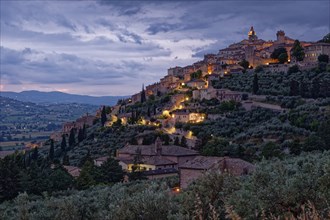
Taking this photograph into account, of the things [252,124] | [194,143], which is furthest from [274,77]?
[194,143]

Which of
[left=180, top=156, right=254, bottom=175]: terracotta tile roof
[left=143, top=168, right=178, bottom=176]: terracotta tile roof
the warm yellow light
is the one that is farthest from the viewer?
the warm yellow light

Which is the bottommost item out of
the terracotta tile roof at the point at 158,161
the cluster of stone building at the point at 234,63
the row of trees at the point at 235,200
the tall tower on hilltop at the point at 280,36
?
the terracotta tile roof at the point at 158,161

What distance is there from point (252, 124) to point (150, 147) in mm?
13959

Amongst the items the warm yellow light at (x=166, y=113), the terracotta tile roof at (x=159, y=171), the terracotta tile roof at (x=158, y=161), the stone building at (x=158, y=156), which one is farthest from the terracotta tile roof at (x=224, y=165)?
the warm yellow light at (x=166, y=113)

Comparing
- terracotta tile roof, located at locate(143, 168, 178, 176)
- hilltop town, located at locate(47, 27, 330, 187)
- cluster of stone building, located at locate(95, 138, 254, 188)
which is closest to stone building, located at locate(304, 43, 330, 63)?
hilltop town, located at locate(47, 27, 330, 187)

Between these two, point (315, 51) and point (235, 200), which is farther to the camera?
point (315, 51)

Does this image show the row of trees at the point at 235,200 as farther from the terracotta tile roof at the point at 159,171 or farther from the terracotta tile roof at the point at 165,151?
the terracotta tile roof at the point at 165,151

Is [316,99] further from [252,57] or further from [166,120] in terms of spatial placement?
[252,57]

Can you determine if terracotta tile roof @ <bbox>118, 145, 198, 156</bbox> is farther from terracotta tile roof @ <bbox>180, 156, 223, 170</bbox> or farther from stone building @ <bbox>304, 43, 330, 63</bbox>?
stone building @ <bbox>304, 43, 330, 63</bbox>

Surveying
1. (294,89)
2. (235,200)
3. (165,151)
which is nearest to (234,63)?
(294,89)

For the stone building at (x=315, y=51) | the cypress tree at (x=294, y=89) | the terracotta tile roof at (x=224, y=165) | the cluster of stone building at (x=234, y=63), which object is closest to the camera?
the terracotta tile roof at (x=224, y=165)

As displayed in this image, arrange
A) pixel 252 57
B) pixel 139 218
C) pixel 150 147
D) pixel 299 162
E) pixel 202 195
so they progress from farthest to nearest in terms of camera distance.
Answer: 1. pixel 252 57
2. pixel 150 147
3. pixel 299 162
4. pixel 202 195
5. pixel 139 218

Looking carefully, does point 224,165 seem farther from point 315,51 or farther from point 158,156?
point 315,51

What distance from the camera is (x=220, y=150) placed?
45.0 metres
